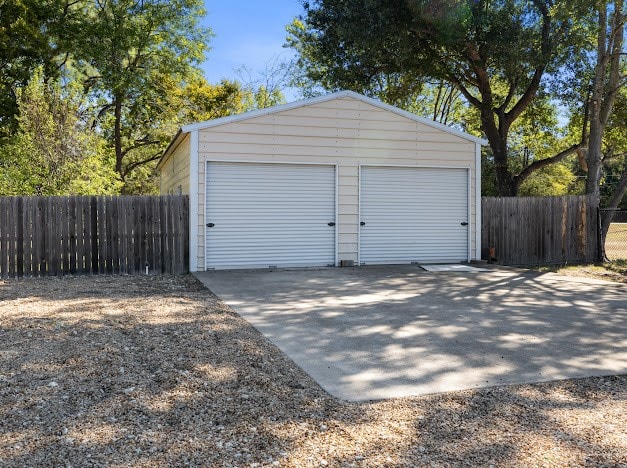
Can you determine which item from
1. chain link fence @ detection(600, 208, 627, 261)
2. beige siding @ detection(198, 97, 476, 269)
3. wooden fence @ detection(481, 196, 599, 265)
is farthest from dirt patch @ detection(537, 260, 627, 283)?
beige siding @ detection(198, 97, 476, 269)

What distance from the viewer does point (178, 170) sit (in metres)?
12.7

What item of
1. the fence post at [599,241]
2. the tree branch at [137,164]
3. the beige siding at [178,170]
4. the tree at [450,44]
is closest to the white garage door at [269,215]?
the beige siding at [178,170]

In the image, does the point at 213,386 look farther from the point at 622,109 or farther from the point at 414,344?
the point at 622,109

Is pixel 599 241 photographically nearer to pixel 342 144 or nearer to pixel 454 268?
pixel 454 268

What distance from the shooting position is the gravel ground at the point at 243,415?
2.61 meters

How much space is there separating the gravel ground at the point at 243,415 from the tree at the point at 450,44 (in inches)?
473

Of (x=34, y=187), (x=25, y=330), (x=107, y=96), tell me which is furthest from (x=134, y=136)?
(x=25, y=330)

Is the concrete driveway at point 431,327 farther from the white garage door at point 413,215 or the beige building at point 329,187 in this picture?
the white garage door at point 413,215

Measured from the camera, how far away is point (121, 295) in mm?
7430

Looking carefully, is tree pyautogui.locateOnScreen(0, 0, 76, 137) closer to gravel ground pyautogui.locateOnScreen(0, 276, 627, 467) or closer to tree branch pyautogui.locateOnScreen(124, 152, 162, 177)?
tree branch pyautogui.locateOnScreen(124, 152, 162, 177)

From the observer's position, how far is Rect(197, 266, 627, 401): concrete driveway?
12.9 ft

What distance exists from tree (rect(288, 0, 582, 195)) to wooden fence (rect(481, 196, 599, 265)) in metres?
4.20

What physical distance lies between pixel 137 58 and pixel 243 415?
21.3m

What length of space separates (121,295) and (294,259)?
419 centimetres
